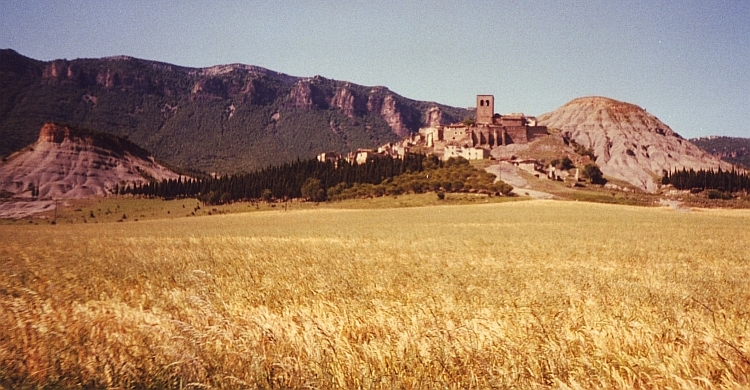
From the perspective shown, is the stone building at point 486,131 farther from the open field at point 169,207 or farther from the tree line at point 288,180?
the open field at point 169,207

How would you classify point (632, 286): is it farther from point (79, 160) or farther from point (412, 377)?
point (79, 160)

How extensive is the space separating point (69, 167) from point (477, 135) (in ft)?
499

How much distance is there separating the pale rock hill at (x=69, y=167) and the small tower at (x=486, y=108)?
137 meters

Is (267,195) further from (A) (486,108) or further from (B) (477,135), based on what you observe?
(A) (486,108)

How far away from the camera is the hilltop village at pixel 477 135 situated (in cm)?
16138

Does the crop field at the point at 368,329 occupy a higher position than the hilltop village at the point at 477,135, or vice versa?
the hilltop village at the point at 477,135

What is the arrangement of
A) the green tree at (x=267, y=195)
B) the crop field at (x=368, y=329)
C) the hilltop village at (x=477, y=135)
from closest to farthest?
the crop field at (x=368, y=329), the green tree at (x=267, y=195), the hilltop village at (x=477, y=135)

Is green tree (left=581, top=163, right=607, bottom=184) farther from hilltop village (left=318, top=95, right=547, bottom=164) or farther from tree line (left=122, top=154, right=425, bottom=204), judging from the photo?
tree line (left=122, top=154, right=425, bottom=204)

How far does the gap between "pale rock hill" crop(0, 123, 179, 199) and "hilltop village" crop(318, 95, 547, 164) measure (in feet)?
268

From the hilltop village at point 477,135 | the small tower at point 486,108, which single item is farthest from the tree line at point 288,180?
the small tower at point 486,108

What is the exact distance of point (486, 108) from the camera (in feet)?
580

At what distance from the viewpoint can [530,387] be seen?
446cm

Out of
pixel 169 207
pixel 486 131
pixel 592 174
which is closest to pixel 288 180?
pixel 169 207

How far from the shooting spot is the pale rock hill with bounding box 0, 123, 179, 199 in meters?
146
